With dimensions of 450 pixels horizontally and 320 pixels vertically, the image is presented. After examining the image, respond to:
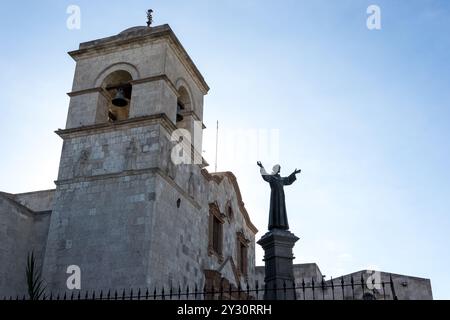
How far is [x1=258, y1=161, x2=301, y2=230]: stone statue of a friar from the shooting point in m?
11.1

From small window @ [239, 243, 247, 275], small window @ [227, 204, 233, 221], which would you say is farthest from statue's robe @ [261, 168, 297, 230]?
small window @ [239, 243, 247, 275]

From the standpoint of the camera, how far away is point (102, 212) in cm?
1370

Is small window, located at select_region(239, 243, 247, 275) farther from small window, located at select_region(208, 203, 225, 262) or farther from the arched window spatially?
the arched window

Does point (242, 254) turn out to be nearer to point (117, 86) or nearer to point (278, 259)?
point (117, 86)

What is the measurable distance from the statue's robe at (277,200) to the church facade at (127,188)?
346 cm

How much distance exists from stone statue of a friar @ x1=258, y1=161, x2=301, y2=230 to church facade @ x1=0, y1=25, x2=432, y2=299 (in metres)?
3.46

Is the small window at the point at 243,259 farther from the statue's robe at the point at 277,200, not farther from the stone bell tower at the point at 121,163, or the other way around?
the statue's robe at the point at 277,200

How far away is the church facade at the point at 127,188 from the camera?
13.1 meters


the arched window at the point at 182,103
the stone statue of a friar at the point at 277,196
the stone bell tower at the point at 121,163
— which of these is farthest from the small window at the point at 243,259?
the stone statue of a friar at the point at 277,196

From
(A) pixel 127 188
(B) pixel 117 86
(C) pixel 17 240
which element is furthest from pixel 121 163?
(C) pixel 17 240
